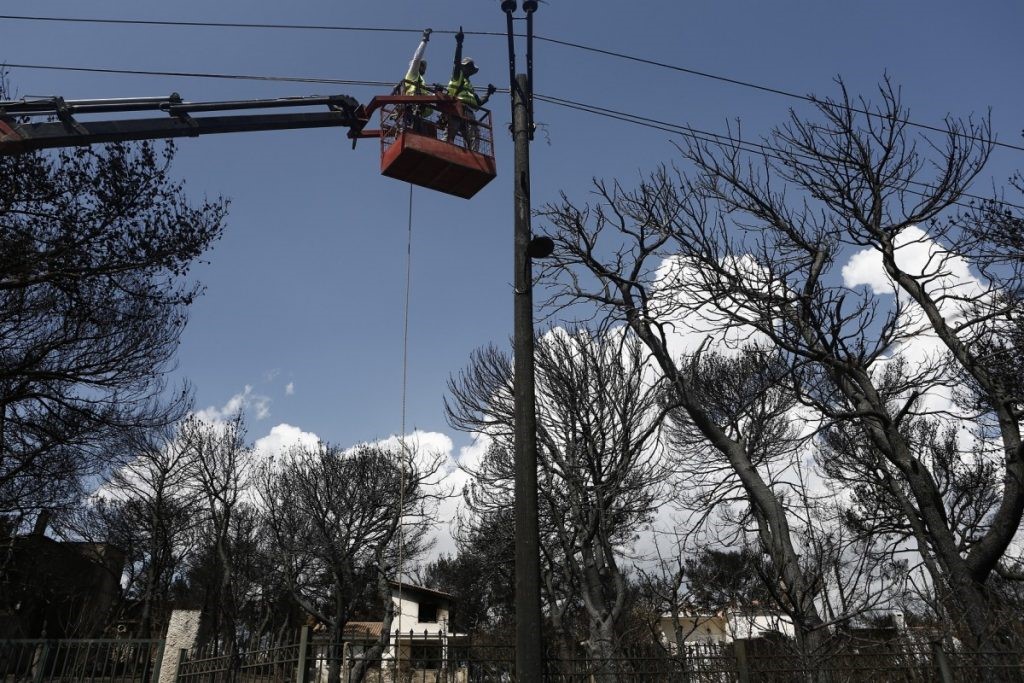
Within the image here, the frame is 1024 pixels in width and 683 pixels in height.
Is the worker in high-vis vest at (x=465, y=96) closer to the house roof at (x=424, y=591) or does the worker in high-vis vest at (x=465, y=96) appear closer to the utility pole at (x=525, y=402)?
the utility pole at (x=525, y=402)

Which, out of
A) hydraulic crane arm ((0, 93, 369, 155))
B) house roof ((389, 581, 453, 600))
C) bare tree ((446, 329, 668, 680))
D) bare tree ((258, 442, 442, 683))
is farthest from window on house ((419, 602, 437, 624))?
hydraulic crane arm ((0, 93, 369, 155))

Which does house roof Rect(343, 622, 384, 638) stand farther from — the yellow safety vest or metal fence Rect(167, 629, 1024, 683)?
the yellow safety vest

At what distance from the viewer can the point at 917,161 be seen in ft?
30.0

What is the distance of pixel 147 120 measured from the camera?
952cm

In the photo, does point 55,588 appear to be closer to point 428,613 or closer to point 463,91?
point 428,613

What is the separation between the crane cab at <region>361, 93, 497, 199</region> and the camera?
9039mm

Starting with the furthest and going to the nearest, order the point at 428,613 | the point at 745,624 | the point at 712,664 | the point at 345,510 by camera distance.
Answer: the point at 428,613 < the point at 345,510 < the point at 745,624 < the point at 712,664

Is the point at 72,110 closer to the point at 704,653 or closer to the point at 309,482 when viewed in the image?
the point at 704,653

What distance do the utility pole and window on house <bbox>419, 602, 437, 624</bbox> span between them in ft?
123

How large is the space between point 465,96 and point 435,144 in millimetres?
1291

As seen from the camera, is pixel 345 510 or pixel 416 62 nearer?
pixel 416 62

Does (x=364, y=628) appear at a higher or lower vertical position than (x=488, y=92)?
lower

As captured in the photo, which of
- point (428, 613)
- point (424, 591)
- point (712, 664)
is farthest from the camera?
point (428, 613)

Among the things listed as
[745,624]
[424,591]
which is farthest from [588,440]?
[424,591]
